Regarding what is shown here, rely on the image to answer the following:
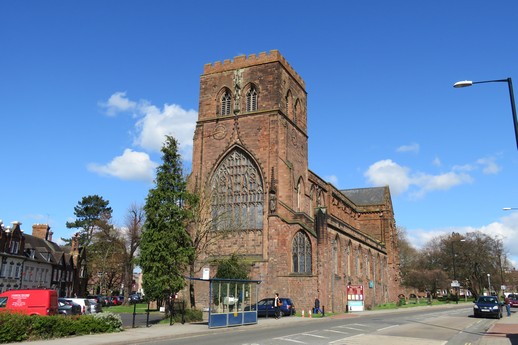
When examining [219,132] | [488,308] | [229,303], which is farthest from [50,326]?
[488,308]

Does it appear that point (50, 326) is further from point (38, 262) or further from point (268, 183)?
point (38, 262)

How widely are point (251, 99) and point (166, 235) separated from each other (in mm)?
19146

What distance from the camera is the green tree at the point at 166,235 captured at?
27406 millimetres

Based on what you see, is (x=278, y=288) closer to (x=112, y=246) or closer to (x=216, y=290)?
(x=216, y=290)

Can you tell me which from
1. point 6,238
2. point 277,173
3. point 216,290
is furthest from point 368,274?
point 6,238

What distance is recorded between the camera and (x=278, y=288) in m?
37.2

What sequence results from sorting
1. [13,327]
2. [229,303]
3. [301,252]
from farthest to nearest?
[301,252] → [229,303] → [13,327]

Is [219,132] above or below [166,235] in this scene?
above

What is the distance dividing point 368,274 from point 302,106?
21742 millimetres

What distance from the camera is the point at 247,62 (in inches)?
1722

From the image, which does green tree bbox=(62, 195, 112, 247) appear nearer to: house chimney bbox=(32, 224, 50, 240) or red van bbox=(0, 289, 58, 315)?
house chimney bbox=(32, 224, 50, 240)

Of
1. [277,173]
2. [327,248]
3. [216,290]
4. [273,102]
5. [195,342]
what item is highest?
[273,102]

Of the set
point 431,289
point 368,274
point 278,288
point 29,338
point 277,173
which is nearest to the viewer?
point 29,338

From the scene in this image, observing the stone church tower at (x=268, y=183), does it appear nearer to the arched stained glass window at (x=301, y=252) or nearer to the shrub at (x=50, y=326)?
the arched stained glass window at (x=301, y=252)
